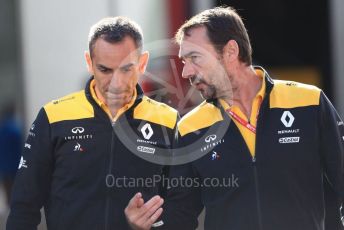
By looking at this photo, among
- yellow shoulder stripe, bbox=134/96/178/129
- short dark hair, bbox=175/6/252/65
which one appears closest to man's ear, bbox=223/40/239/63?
short dark hair, bbox=175/6/252/65

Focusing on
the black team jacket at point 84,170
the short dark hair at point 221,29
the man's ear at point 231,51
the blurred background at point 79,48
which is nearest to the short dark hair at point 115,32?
the short dark hair at point 221,29

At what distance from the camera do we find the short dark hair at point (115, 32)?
3980 millimetres

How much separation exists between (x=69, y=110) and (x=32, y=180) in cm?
38

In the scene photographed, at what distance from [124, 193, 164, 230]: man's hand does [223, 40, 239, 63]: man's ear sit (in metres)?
0.73

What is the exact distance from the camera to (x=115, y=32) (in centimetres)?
400

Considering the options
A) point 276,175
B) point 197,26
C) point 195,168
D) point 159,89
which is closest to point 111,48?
point 197,26

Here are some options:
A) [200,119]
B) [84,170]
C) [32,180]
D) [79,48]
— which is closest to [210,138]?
[200,119]

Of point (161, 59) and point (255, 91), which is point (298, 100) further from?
point (161, 59)

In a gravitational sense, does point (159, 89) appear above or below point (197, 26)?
below

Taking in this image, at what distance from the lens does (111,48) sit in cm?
395

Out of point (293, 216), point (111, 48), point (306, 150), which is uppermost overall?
point (111, 48)

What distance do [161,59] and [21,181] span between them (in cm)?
252

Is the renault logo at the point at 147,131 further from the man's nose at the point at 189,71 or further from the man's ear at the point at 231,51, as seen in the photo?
the man's ear at the point at 231,51

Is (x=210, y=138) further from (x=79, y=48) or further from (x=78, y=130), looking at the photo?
(x=79, y=48)
